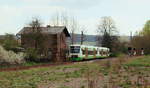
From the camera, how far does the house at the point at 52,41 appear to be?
4342 cm

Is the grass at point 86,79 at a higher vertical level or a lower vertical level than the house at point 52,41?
lower

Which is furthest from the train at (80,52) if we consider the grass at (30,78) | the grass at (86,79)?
the grass at (86,79)

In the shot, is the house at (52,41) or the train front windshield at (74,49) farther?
the train front windshield at (74,49)

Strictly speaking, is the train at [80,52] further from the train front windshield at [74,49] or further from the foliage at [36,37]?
the foliage at [36,37]

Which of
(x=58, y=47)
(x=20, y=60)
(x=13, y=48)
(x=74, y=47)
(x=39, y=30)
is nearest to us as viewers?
(x=20, y=60)

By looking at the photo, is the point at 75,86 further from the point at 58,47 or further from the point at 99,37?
the point at 99,37

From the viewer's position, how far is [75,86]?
43.3ft

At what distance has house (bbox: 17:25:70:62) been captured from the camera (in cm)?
4342

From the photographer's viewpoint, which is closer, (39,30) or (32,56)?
(32,56)

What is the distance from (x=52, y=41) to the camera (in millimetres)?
51375

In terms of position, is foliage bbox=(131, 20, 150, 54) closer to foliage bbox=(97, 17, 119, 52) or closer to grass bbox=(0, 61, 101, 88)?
foliage bbox=(97, 17, 119, 52)

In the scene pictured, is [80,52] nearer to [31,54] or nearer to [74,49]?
[74,49]

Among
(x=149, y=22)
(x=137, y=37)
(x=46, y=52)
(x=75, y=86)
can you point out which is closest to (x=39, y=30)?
(x=46, y=52)

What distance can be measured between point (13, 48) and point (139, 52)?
45.7m
